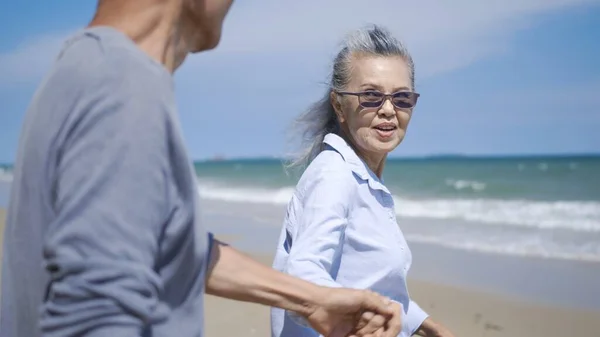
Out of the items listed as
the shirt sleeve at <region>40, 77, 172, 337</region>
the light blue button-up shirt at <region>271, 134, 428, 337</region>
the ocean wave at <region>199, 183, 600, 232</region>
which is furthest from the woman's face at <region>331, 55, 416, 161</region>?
the ocean wave at <region>199, 183, 600, 232</region>

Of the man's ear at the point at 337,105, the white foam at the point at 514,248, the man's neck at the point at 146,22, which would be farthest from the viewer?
the white foam at the point at 514,248

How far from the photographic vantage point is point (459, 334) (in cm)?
697

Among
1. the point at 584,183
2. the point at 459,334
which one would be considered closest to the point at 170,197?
the point at 459,334

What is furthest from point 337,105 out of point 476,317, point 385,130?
point 476,317

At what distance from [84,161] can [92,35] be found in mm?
243

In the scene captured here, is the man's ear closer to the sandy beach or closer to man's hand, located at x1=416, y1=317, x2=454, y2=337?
man's hand, located at x1=416, y1=317, x2=454, y2=337

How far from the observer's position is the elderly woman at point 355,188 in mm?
2513

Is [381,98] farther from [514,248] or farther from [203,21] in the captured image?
[514,248]

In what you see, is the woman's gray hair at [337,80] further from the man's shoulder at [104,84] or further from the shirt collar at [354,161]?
the man's shoulder at [104,84]

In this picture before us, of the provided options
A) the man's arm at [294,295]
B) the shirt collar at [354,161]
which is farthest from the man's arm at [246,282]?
the shirt collar at [354,161]

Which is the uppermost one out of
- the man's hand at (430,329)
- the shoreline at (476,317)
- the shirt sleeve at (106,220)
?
the shirt sleeve at (106,220)

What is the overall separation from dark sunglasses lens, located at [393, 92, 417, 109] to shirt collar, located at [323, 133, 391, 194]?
0.25 m

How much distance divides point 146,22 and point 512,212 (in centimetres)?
1774

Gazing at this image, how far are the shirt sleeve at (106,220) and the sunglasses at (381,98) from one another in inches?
70.2
